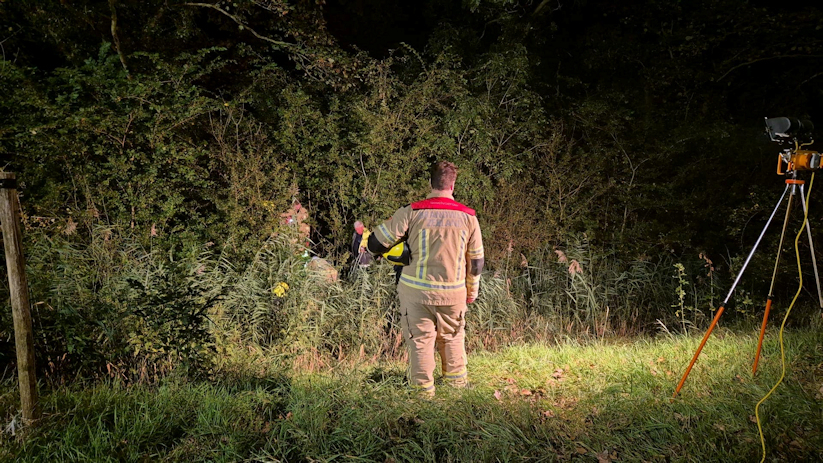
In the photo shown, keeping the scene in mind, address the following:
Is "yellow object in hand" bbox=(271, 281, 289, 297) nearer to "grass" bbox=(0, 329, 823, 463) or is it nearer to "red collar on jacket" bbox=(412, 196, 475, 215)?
"grass" bbox=(0, 329, 823, 463)

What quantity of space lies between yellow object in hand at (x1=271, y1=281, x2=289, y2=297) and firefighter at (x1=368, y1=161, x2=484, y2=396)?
158 cm

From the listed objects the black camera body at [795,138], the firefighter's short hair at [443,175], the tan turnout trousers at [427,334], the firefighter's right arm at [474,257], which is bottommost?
the tan turnout trousers at [427,334]

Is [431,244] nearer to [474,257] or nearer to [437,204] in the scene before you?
[437,204]

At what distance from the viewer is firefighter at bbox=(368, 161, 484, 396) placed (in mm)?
4238

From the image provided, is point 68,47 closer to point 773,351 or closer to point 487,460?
point 487,460

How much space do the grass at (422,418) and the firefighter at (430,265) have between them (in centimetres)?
41

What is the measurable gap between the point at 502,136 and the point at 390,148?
5.79 feet

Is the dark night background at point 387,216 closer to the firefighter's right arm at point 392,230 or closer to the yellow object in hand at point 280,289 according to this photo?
the yellow object in hand at point 280,289

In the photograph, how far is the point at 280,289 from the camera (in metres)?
5.50

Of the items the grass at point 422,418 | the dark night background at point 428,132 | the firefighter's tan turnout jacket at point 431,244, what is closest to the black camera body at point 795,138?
the grass at point 422,418

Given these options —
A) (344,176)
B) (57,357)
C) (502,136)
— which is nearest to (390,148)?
(344,176)

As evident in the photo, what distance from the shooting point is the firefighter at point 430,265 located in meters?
4.24

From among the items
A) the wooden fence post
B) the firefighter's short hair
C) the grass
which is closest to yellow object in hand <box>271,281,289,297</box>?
the grass

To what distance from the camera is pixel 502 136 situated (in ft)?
26.5
